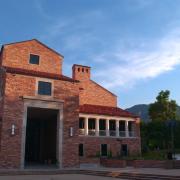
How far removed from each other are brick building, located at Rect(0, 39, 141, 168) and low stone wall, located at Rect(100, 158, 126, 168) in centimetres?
203

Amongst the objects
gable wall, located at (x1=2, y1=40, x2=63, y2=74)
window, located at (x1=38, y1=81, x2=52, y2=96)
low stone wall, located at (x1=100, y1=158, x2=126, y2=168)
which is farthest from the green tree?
window, located at (x1=38, y1=81, x2=52, y2=96)

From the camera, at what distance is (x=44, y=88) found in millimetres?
27609

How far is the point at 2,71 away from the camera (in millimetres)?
27766

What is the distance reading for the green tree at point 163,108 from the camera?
182ft

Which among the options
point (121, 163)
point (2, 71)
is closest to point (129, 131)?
point (121, 163)

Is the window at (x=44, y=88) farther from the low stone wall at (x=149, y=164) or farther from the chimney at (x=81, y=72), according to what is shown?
the chimney at (x=81, y=72)

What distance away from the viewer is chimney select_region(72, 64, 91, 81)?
43844mm

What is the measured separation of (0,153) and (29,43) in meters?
12.3

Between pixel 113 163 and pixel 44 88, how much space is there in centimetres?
993

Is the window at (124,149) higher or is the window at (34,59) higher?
the window at (34,59)

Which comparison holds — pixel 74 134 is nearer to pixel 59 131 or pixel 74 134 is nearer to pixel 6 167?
pixel 59 131

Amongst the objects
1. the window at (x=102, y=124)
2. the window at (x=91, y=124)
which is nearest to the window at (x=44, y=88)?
the window at (x=91, y=124)

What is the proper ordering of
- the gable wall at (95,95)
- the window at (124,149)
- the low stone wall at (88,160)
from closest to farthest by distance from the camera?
the low stone wall at (88,160), the window at (124,149), the gable wall at (95,95)

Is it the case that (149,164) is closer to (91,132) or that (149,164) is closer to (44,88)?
(44,88)
